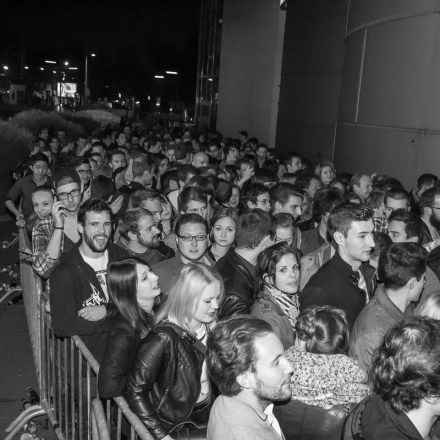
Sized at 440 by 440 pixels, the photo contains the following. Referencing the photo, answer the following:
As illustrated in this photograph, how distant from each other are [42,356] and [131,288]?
196 cm

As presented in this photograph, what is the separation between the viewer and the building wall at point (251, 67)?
98.4 ft

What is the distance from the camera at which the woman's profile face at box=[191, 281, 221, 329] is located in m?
3.85

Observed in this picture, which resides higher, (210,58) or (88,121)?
(210,58)

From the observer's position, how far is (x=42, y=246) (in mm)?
6379

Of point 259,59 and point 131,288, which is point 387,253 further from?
point 259,59

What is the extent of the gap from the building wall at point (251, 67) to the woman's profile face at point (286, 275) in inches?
989

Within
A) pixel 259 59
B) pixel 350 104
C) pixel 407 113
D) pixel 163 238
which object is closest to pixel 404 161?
pixel 407 113

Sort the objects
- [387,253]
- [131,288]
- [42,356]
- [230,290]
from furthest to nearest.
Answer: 1. [42,356]
2. [230,290]
3. [387,253]
4. [131,288]

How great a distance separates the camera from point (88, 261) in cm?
522

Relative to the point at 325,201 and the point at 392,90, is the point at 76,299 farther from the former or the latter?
the point at 392,90

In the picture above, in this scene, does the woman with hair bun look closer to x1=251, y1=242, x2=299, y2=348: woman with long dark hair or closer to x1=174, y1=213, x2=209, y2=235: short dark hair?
x1=251, y1=242, x2=299, y2=348: woman with long dark hair

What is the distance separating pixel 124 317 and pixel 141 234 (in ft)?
5.96

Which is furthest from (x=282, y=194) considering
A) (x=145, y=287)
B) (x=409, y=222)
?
(x=145, y=287)

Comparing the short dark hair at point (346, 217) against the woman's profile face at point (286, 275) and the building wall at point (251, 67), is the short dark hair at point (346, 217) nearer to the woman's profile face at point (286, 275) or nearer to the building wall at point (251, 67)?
the woman's profile face at point (286, 275)
